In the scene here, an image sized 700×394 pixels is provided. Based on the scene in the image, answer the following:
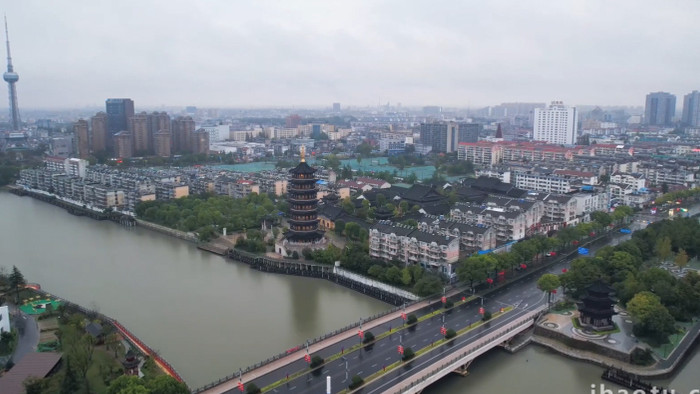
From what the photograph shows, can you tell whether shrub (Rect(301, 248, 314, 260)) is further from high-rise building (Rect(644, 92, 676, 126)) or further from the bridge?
high-rise building (Rect(644, 92, 676, 126))

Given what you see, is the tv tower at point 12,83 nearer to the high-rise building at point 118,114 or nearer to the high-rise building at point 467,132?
the high-rise building at point 118,114

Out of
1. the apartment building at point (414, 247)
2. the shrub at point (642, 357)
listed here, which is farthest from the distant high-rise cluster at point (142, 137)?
the shrub at point (642, 357)

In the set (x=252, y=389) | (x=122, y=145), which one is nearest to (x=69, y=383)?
(x=252, y=389)

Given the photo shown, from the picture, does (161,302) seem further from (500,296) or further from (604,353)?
(604,353)

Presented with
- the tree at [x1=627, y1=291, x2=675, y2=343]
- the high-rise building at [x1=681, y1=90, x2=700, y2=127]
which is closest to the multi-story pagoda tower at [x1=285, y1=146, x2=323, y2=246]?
the tree at [x1=627, y1=291, x2=675, y2=343]

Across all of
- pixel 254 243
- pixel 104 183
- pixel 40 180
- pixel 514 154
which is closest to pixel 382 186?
pixel 254 243
